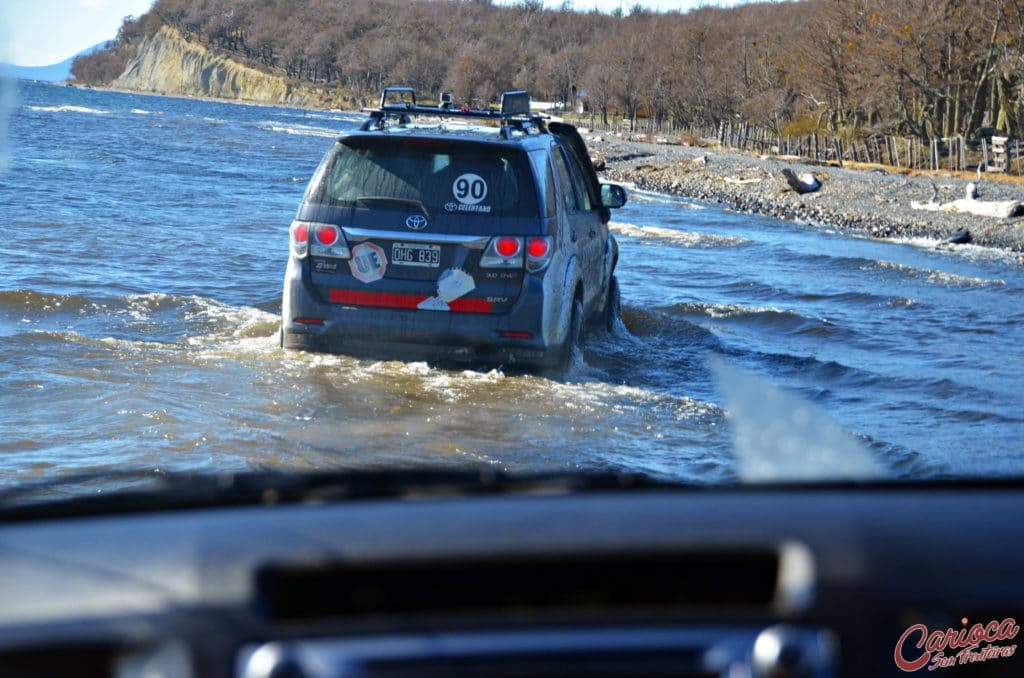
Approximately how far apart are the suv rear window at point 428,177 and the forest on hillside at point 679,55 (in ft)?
95.9

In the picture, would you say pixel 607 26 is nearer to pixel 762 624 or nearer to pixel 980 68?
pixel 980 68

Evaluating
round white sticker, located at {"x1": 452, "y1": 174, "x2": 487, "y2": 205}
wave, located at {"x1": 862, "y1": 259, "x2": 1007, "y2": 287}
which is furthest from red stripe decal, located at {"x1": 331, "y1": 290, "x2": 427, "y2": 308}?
wave, located at {"x1": 862, "y1": 259, "x2": 1007, "y2": 287}

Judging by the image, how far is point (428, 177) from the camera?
23.1ft

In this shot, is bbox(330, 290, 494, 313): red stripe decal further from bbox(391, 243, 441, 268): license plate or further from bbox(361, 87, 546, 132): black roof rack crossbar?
bbox(361, 87, 546, 132): black roof rack crossbar

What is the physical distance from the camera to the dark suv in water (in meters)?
6.96

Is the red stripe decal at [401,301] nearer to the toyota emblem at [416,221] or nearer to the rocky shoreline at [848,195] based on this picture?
the toyota emblem at [416,221]

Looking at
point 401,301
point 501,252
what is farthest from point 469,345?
point 501,252

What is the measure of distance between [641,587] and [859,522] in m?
0.35

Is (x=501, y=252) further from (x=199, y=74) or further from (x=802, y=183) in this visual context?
(x=199, y=74)

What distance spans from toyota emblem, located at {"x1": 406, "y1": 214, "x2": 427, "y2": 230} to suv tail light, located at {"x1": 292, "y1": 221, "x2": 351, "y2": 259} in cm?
40

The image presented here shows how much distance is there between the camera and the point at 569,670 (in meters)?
1.49

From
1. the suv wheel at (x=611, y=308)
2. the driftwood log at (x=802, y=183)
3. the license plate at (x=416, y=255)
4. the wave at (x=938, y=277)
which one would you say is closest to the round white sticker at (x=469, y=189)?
the license plate at (x=416, y=255)

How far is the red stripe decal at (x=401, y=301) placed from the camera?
700 cm

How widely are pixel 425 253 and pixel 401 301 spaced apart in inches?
12.6
